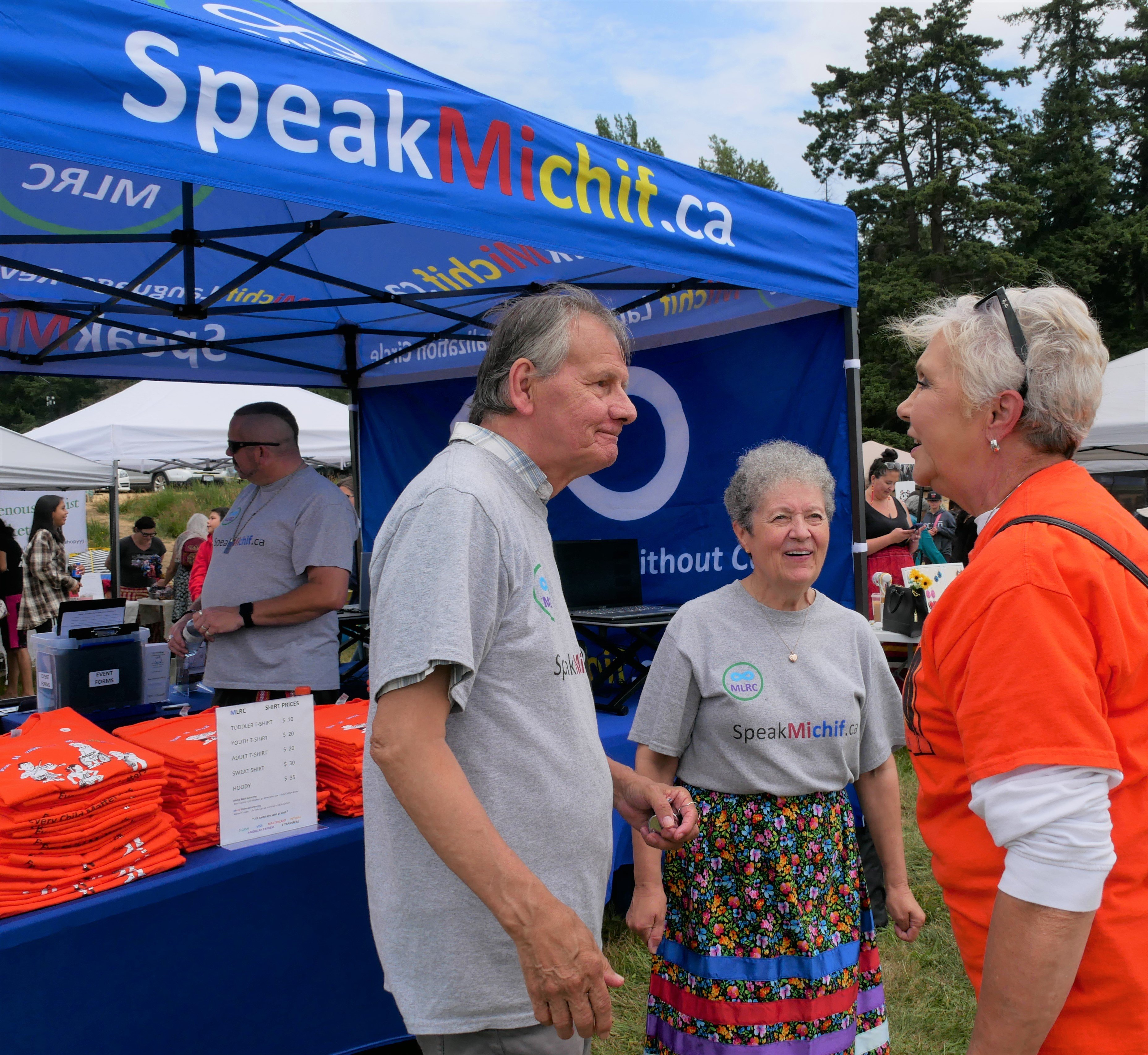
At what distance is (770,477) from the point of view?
200cm

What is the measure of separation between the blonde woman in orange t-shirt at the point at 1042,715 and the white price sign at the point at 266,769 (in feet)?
4.30

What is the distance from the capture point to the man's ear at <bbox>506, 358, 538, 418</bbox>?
1.29 m

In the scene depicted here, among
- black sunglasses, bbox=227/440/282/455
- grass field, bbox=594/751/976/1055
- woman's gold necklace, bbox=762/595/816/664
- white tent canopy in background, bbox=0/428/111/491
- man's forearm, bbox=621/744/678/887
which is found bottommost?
grass field, bbox=594/751/976/1055

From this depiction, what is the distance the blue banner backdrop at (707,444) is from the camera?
11.1 ft

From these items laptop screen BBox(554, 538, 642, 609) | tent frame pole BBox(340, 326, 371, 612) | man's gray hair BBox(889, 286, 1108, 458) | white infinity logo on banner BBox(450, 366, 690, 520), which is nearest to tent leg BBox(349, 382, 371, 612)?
tent frame pole BBox(340, 326, 371, 612)

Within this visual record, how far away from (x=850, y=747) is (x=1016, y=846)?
0.94 meters

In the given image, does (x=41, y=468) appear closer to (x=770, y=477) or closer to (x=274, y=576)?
(x=274, y=576)

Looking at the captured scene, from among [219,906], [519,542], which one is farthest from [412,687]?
[219,906]

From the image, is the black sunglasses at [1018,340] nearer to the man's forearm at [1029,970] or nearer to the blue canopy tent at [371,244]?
the man's forearm at [1029,970]

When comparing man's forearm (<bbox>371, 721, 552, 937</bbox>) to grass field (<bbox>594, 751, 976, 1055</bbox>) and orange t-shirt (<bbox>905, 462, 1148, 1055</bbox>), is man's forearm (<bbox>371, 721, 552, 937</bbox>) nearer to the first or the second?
orange t-shirt (<bbox>905, 462, 1148, 1055</bbox>)

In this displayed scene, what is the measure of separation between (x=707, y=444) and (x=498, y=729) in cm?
285

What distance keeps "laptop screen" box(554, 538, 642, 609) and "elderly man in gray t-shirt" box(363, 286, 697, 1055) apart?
2.43m

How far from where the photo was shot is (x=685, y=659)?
1868 mm

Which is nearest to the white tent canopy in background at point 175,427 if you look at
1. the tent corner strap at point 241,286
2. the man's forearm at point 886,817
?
the tent corner strap at point 241,286
